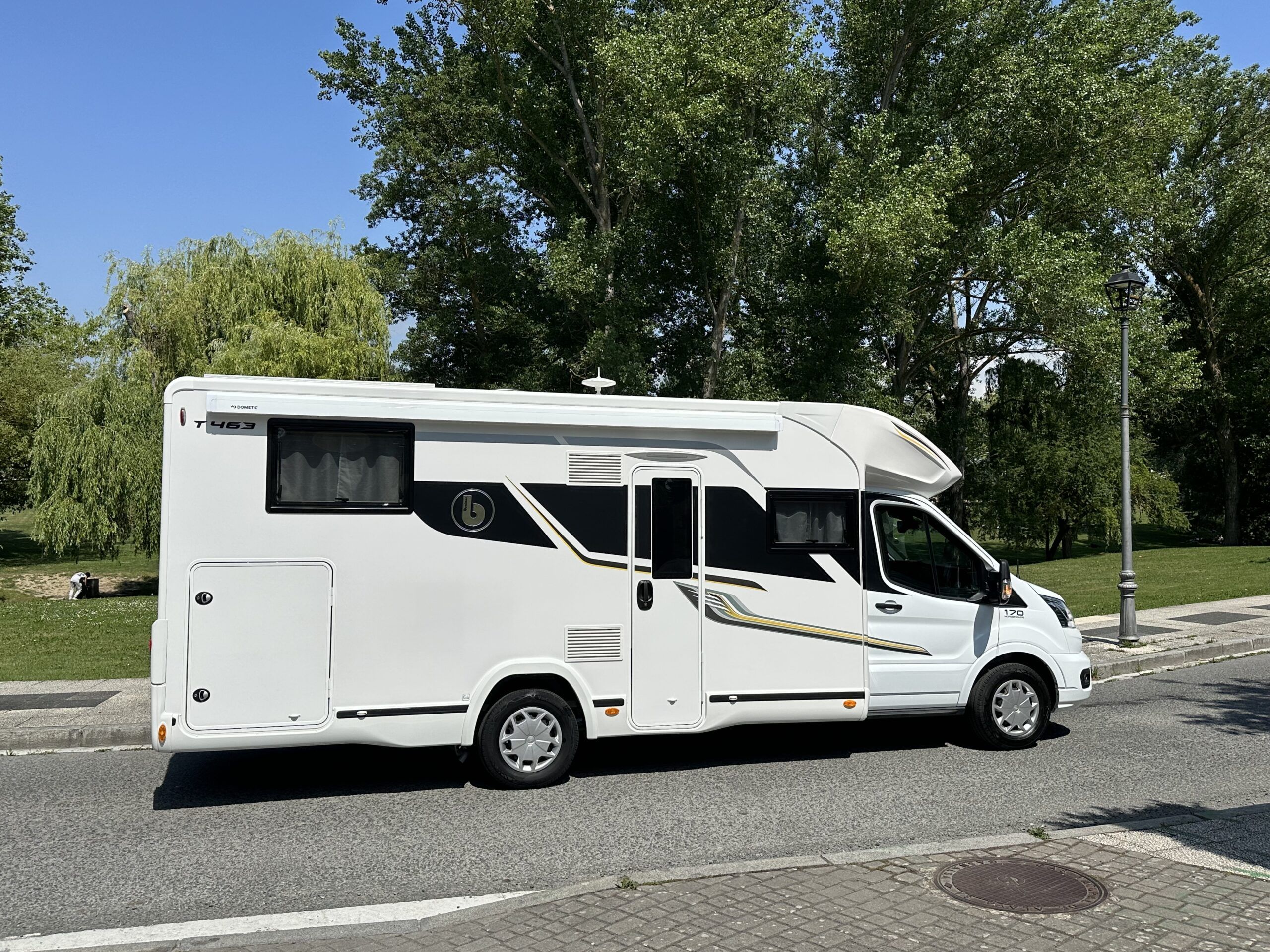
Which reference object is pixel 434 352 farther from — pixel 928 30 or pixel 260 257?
pixel 928 30

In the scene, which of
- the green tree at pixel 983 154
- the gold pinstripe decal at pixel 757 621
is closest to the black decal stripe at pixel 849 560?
the gold pinstripe decal at pixel 757 621

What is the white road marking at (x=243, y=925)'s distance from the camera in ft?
16.2

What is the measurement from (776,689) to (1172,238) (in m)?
36.5

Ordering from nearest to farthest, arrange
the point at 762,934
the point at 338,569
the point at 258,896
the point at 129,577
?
the point at 762,934 → the point at 258,896 → the point at 338,569 → the point at 129,577

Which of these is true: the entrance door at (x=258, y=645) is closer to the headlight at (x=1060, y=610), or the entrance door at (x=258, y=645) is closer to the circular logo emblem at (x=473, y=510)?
the circular logo emblem at (x=473, y=510)

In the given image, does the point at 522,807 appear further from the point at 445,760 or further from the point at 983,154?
the point at 983,154

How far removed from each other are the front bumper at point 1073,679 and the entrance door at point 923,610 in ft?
2.55

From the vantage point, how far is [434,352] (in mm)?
28609

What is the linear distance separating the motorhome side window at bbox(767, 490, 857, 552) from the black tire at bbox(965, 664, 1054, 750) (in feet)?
5.83

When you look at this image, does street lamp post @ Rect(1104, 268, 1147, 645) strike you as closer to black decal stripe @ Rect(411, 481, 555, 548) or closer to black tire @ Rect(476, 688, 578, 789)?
black tire @ Rect(476, 688, 578, 789)

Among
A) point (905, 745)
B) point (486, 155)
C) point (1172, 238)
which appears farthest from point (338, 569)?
point (1172, 238)

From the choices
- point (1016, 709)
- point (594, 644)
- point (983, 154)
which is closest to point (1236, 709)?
point (1016, 709)

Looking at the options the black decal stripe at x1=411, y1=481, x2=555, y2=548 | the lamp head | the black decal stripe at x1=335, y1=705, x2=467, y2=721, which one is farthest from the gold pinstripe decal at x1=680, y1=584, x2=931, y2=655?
the lamp head

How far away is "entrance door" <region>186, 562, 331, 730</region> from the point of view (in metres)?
7.11
